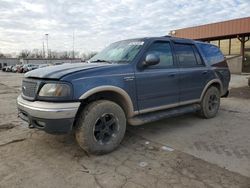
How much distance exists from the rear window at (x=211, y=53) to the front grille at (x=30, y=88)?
Answer: 4.00m

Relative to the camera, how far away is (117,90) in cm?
406

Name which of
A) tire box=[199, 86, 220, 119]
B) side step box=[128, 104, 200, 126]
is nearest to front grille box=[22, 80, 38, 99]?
side step box=[128, 104, 200, 126]

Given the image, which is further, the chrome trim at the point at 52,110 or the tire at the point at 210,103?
the tire at the point at 210,103

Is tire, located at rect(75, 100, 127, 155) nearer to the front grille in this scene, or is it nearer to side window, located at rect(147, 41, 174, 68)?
the front grille

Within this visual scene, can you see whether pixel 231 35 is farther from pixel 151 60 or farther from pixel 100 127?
pixel 100 127

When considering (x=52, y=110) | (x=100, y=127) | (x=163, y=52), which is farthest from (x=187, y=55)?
(x=52, y=110)

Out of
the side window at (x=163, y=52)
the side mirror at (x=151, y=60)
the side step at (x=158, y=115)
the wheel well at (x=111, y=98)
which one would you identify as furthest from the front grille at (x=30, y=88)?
the side window at (x=163, y=52)

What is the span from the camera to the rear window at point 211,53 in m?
6.15

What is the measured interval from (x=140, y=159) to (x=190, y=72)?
8.21ft

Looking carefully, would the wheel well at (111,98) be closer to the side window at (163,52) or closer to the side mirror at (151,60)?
the side mirror at (151,60)

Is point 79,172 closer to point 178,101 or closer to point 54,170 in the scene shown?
point 54,170

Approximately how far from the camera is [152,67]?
468 cm

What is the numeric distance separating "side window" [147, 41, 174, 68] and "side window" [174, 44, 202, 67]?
0.86ft

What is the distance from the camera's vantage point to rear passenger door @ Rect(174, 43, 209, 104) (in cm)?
532
